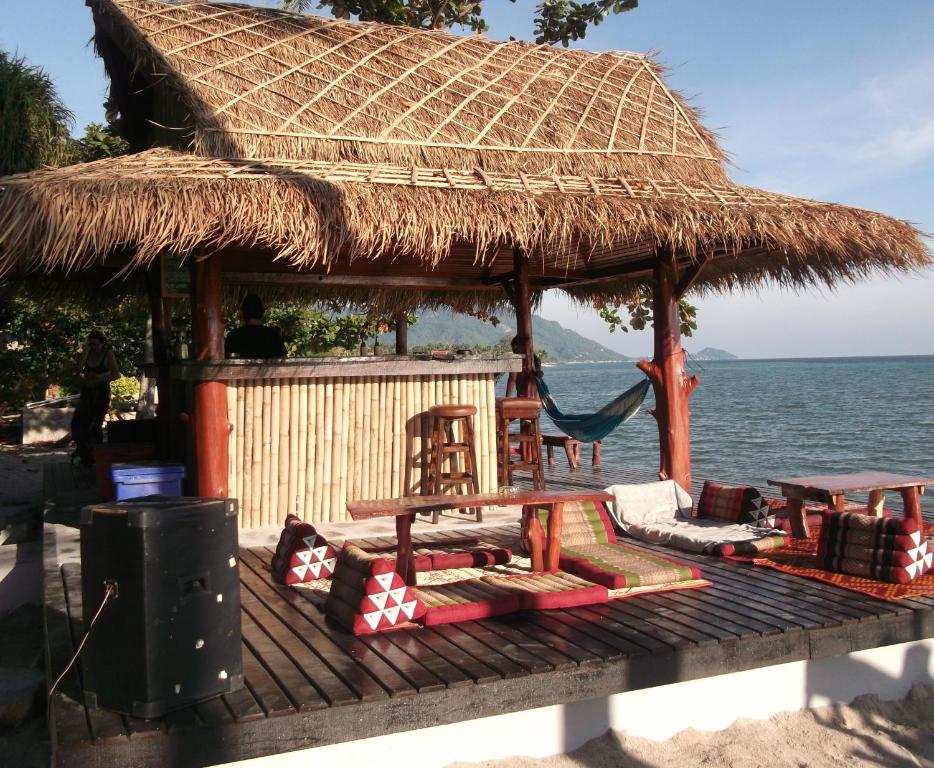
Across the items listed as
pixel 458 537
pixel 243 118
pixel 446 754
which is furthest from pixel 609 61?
pixel 446 754

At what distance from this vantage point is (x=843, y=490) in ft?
15.9

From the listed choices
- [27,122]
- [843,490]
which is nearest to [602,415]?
[843,490]

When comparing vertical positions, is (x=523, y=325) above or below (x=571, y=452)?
above

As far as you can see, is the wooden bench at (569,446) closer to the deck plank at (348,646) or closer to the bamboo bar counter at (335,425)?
the bamboo bar counter at (335,425)

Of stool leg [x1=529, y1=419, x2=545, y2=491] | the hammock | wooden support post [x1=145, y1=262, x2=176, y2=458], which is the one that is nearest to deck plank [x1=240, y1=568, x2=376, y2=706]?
stool leg [x1=529, y1=419, x2=545, y2=491]

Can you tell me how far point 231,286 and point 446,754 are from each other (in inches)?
241

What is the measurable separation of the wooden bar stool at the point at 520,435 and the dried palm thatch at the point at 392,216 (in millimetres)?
1166

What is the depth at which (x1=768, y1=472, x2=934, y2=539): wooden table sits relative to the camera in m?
4.93

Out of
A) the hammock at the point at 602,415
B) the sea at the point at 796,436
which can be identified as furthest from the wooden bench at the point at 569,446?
the hammock at the point at 602,415

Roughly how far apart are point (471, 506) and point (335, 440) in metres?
2.04

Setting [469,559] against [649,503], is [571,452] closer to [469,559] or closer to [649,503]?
[649,503]

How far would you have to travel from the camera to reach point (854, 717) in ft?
11.8

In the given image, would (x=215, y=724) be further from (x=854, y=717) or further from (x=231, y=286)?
(x=231, y=286)

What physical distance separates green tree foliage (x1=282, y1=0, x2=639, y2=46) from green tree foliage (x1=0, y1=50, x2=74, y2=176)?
11.4ft
